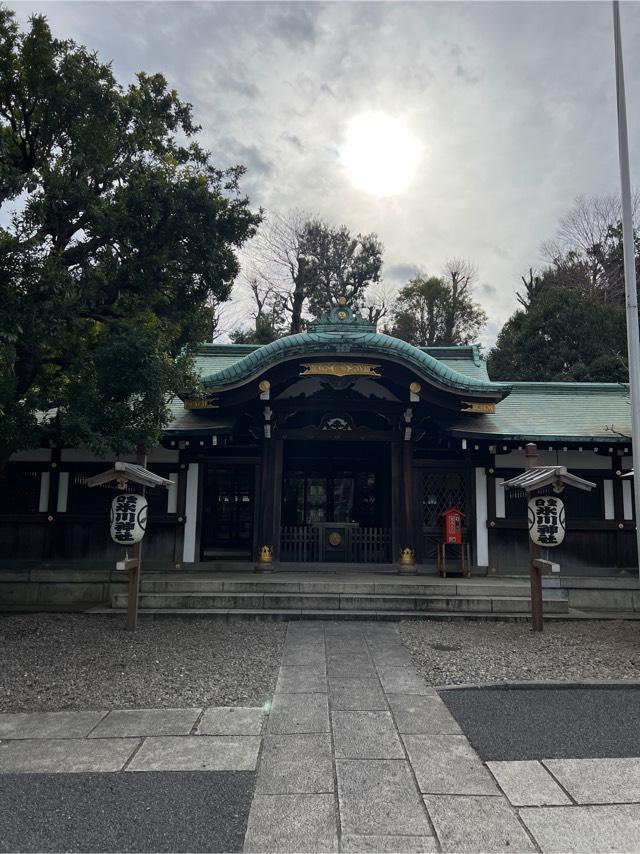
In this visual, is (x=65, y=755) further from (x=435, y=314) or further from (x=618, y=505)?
(x=435, y=314)

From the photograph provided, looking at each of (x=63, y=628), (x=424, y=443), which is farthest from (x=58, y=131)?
(x=424, y=443)

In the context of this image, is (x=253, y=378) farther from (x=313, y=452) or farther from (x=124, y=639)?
(x=124, y=639)

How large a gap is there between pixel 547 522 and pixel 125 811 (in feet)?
23.1

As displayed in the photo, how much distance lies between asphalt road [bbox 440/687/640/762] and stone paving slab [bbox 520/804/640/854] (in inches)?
30.6

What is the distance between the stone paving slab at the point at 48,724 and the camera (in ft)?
15.6

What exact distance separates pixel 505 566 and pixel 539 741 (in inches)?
310

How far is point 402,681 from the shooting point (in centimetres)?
613

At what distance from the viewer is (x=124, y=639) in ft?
26.2

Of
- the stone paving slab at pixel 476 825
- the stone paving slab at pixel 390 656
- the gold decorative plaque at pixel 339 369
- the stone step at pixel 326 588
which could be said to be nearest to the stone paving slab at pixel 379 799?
the stone paving slab at pixel 476 825

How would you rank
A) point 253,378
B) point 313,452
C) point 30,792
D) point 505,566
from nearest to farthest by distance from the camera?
point 30,792 < point 253,378 < point 505,566 < point 313,452

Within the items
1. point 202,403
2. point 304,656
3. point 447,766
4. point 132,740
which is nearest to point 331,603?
point 304,656

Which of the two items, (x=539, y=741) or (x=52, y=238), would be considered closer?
(x=539, y=741)

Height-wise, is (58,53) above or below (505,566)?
above

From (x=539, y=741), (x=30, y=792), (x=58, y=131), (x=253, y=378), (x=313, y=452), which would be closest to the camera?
(x=30, y=792)
